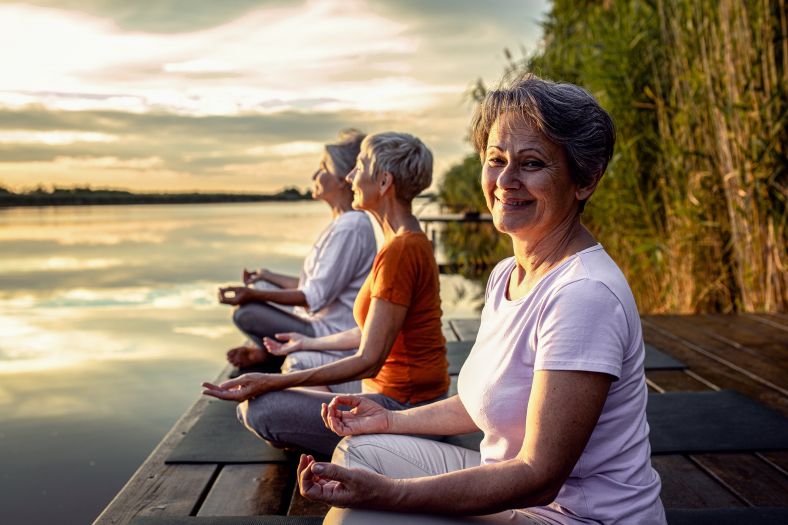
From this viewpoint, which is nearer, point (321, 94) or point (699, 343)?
point (699, 343)

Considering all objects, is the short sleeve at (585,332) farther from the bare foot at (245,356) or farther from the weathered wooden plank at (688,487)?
the bare foot at (245,356)

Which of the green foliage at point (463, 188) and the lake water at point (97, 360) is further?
the green foliage at point (463, 188)

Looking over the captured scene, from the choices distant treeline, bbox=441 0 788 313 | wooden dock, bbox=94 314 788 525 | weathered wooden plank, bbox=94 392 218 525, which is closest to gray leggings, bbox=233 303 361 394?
wooden dock, bbox=94 314 788 525

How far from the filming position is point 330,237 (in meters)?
3.00

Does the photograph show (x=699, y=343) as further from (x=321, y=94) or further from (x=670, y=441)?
(x=321, y=94)

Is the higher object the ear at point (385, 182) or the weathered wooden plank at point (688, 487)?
the ear at point (385, 182)

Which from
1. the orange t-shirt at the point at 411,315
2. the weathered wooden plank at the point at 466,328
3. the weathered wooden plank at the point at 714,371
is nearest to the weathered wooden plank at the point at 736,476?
the weathered wooden plank at the point at 714,371

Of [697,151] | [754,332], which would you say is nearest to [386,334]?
[754,332]

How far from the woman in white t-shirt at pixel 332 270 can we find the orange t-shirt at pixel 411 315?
0.62 meters

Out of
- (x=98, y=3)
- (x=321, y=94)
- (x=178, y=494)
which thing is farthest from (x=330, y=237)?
(x=98, y=3)

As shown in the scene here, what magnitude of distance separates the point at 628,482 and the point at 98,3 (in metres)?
8.71

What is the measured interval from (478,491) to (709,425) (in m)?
1.72

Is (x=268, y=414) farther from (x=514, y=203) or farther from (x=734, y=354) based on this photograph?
(x=734, y=354)

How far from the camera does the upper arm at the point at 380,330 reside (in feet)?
6.50
